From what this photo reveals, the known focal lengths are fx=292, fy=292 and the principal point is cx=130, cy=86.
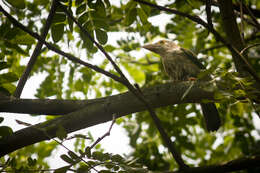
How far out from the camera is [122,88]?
500 centimetres

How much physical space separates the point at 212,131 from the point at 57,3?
116 inches

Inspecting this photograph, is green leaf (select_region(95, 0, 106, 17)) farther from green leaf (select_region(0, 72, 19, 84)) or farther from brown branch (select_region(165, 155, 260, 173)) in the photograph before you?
brown branch (select_region(165, 155, 260, 173))

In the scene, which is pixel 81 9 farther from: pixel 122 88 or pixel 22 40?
pixel 122 88

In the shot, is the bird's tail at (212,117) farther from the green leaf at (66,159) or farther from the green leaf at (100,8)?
the green leaf at (66,159)

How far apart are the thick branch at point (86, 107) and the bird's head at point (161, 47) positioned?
272 cm

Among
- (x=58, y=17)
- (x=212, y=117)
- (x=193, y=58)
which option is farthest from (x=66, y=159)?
(x=193, y=58)

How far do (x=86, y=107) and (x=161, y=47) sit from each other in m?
3.08

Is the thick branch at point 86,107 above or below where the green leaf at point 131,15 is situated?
below

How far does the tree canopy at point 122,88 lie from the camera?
88.4 inches

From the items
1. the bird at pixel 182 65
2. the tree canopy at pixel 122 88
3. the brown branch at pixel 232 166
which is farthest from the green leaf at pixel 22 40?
the bird at pixel 182 65

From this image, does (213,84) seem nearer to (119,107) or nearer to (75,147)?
(119,107)

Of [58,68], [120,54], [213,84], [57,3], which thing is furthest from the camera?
[120,54]

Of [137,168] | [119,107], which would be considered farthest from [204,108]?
[137,168]

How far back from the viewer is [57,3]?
2.66m
